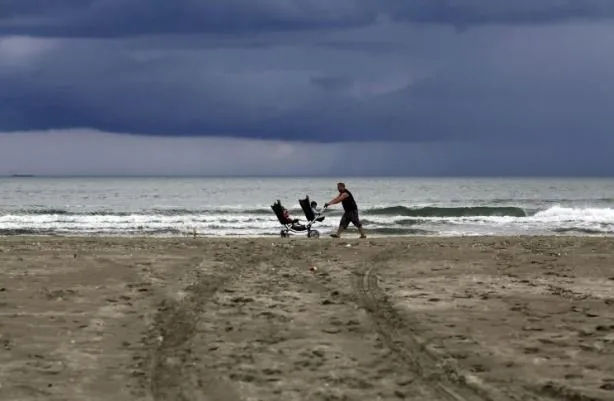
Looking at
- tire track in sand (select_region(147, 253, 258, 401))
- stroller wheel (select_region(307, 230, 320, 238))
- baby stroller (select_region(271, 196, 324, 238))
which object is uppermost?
baby stroller (select_region(271, 196, 324, 238))

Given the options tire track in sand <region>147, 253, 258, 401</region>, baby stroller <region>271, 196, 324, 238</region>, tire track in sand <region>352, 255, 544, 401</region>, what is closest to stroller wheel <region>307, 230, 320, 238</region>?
baby stroller <region>271, 196, 324, 238</region>

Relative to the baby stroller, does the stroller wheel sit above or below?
below

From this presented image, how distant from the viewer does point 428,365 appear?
6781 millimetres

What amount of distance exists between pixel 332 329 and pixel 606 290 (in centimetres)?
454

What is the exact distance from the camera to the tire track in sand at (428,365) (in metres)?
6.00

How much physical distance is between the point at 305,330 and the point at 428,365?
5.77ft

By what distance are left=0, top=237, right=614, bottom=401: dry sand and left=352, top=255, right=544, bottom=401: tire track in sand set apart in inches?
0.9

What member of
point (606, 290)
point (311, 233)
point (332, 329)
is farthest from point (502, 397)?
point (311, 233)

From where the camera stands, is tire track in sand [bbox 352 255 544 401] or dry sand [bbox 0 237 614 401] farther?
dry sand [bbox 0 237 614 401]

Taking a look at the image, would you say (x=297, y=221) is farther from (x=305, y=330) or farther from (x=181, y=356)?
(x=181, y=356)

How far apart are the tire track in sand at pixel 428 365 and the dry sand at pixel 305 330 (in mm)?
22

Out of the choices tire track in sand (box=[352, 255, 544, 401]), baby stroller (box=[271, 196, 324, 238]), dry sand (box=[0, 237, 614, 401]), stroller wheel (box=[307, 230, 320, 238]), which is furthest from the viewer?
stroller wheel (box=[307, 230, 320, 238])

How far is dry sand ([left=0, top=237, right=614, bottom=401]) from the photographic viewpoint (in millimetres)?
6246

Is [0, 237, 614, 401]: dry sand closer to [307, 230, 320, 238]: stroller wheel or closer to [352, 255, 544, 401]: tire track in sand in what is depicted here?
[352, 255, 544, 401]: tire track in sand
